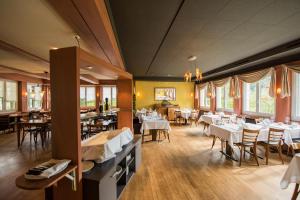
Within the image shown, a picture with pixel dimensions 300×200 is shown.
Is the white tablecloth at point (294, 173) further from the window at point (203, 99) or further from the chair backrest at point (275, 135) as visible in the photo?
the window at point (203, 99)

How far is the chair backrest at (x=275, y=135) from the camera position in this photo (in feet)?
11.2

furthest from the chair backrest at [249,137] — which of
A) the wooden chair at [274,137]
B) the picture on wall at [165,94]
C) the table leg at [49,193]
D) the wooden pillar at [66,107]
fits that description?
the picture on wall at [165,94]

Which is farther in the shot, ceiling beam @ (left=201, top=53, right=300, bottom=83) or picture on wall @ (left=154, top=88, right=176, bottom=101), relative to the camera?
picture on wall @ (left=154, top=88, right=176, bottom=101)

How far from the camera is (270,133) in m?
3.50

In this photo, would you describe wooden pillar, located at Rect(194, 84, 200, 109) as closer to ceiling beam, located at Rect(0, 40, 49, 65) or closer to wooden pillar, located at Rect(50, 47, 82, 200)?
ceiling beam, located at Rect(0, 40, 49, 65)

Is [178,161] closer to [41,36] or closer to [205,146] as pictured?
[205,146]

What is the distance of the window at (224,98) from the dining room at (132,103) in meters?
1.49

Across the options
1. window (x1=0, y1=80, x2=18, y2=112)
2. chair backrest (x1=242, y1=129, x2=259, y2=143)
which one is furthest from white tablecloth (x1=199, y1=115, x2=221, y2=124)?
window (x1=0, y1=80, x2=18, y2=112)

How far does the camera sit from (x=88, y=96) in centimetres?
1093

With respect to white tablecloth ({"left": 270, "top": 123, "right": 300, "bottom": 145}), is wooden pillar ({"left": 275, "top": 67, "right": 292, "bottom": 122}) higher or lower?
higher

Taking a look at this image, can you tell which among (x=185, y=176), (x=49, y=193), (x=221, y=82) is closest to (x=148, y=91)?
(x=221, y=82)

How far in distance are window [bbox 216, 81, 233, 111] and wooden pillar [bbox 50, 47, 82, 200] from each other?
23.4 feet

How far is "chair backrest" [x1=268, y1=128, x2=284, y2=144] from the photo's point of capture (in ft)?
11.2

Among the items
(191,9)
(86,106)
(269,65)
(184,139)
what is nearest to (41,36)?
(191,9)
